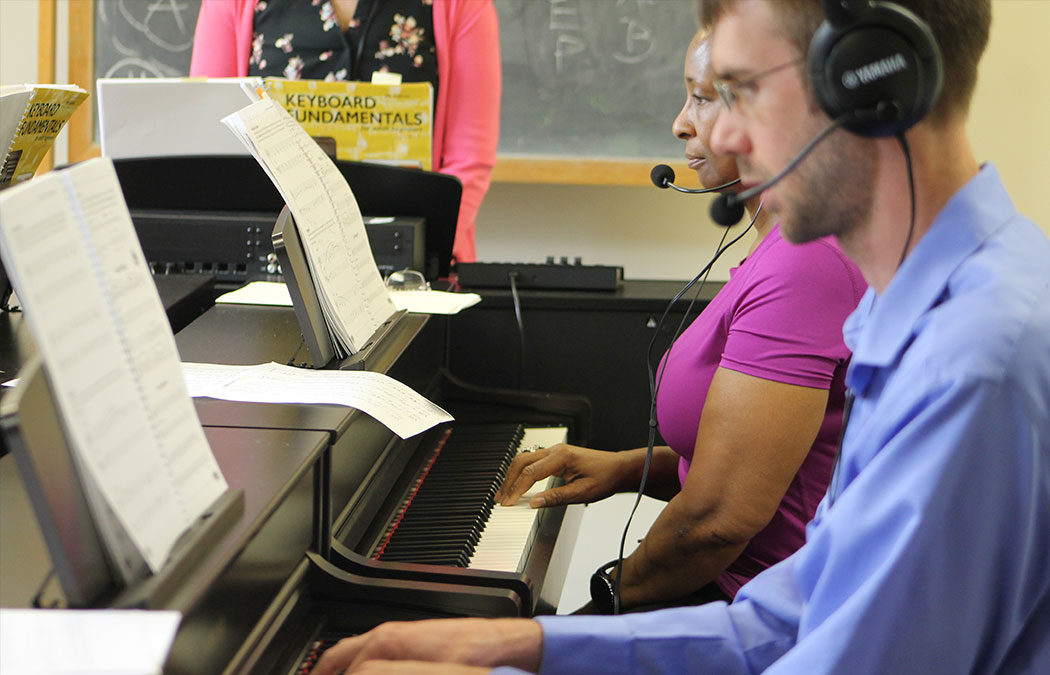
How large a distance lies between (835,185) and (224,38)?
6.54 ft

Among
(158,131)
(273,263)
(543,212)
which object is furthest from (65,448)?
(543,212)

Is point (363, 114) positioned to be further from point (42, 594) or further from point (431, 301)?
point (42, 594)

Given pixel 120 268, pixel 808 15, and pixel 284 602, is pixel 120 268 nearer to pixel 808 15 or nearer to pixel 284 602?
pixel 284 602

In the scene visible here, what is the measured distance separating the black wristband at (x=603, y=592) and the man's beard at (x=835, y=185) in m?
0.79

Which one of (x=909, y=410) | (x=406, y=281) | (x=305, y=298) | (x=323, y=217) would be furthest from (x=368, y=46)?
(x=909, y=410)

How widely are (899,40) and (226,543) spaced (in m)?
0.65

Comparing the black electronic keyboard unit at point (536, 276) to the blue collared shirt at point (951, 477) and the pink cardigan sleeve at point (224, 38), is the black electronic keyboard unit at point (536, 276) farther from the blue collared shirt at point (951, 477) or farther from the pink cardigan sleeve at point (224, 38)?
the blue collared shirt at point (951, 477)

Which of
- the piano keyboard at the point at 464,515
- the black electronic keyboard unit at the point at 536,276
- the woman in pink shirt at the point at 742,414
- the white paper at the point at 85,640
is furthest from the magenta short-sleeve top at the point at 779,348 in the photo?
the white paper at the point at 85,640

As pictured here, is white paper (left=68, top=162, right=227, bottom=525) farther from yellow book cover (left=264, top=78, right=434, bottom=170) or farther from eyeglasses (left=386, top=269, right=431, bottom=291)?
yellow book cover (left=264, top=78, right=434, bottom=170)

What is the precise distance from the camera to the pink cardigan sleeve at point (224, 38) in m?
2.50

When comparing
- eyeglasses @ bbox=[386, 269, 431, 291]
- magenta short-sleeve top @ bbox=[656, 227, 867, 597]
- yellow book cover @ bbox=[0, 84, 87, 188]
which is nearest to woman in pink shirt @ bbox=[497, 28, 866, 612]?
magenta short-sleeve top @ bbox=[656, 227, 867, 597]

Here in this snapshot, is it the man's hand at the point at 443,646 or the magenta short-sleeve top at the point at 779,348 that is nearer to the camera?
the man's hand at the point at 443,646

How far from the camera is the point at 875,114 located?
803 mm

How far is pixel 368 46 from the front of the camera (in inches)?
99.2
